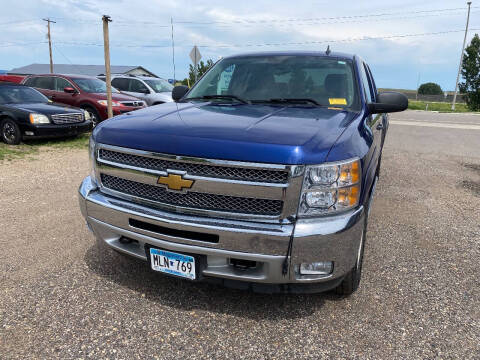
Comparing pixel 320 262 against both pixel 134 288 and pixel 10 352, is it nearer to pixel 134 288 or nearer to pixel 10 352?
pixel 134 288

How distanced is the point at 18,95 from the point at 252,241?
30.5 feet

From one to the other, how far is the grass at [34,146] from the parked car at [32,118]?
242 millimetres

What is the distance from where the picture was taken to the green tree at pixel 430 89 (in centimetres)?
10531

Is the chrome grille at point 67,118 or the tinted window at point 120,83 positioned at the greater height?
the tinted window at point 120,83

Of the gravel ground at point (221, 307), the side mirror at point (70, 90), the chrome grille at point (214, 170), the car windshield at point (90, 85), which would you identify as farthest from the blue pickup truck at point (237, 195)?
the car windshield at point (90, 85)

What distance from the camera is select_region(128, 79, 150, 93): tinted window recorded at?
13.5m

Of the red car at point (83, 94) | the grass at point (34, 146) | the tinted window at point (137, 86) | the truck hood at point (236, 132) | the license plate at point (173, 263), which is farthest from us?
the tinted window at point (137, 86)

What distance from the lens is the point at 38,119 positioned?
324 inches

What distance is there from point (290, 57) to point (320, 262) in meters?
2.27

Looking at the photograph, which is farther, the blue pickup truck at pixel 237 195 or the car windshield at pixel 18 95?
the car windshield at pixel 18 95

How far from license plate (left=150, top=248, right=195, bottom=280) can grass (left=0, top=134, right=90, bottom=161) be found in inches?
244

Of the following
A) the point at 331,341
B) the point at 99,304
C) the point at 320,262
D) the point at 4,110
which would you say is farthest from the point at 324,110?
the point at 4,110

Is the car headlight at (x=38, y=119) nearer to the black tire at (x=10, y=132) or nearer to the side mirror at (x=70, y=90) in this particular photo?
the black tire at (x=10, y=132)

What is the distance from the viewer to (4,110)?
831 centimetres
